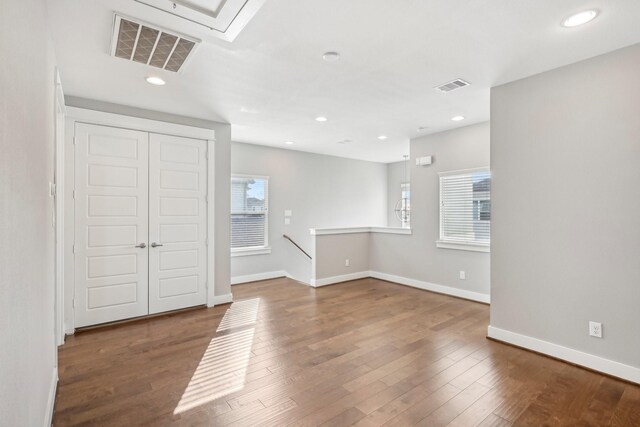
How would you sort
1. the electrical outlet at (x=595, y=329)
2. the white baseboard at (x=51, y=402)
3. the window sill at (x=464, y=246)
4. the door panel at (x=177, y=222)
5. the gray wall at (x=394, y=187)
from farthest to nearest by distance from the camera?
the gray wall at (x=394, y=187), the window sill at (x=464, y=246), the door panel at (x=177, y=222), the electrical outlet at (x=595, y=329), the white baseboard at (x=51, y=402)

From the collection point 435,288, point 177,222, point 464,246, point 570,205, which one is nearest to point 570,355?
point 570,205

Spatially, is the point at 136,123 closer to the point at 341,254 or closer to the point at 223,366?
the point at 223,366

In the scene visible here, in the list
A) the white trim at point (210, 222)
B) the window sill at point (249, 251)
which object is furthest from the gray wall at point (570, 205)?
the window sill at point (249, 251)

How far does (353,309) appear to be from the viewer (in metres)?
4.32

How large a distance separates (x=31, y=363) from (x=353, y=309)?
343 centimetres

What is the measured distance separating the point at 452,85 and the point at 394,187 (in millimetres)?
5299

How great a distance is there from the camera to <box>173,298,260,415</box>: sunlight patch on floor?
231 centimetres

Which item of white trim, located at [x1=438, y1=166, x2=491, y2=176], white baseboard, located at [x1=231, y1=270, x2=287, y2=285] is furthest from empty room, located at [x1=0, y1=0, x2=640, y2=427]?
white baseboard, located at [x1=231, y1=270, x2=287, y2=285]

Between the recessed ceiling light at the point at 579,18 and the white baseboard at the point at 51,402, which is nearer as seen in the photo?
the white baseboard at the point at 51,402

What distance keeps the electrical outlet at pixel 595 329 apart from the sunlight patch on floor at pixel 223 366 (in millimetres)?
2934

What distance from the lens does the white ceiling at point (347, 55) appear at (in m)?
2.07

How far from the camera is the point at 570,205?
2830mm

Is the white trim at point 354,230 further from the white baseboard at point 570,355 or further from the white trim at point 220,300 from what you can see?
the white baseboard at point 570,355

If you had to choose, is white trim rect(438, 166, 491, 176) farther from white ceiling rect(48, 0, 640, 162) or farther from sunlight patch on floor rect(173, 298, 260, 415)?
sunlight patch on floor rect(173, 298, 260, 415)
